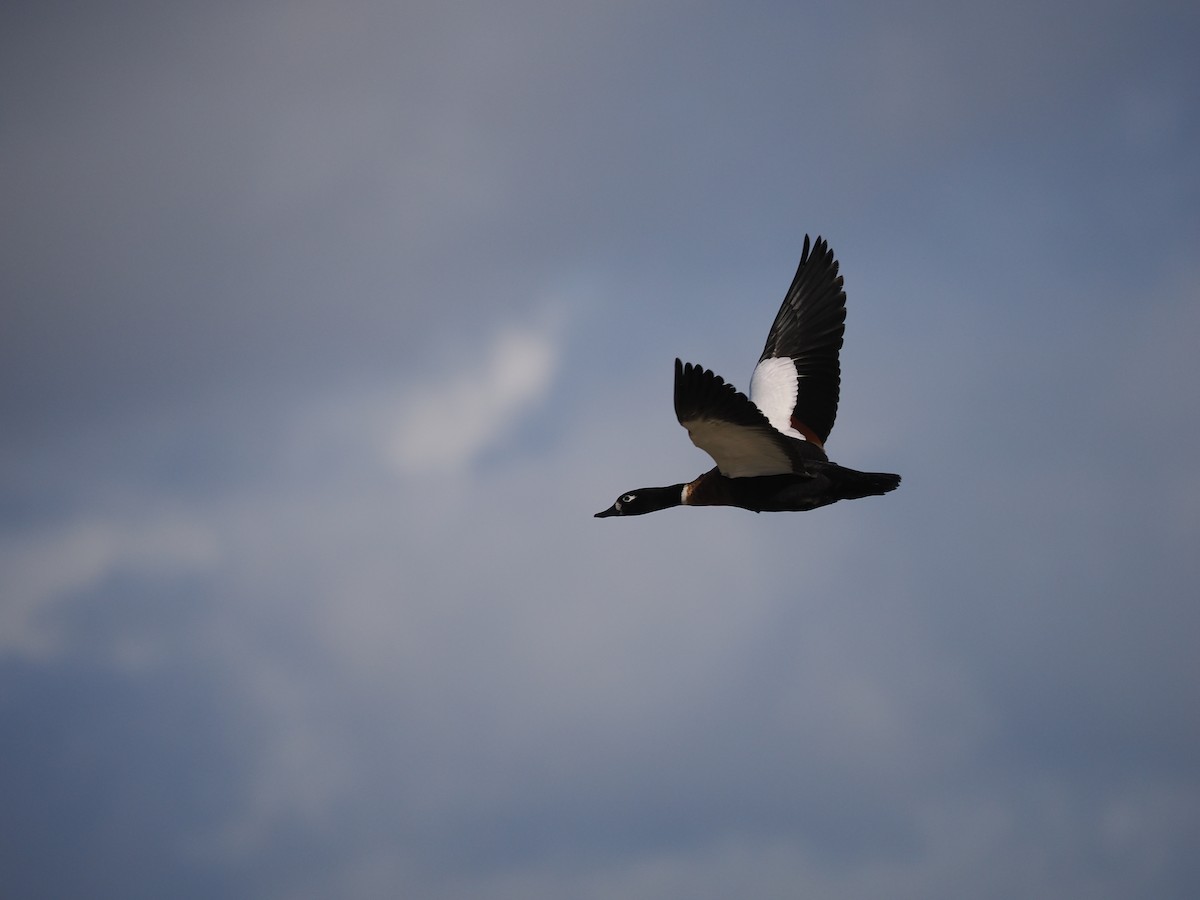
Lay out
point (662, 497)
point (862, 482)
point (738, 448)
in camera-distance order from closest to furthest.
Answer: point (738, 448)
point (862, 482)
point (662, 497)

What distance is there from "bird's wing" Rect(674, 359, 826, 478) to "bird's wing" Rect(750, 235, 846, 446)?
9.83 ft

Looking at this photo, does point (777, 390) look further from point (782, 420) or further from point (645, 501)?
point (645, 501)

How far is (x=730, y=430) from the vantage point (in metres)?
18.8

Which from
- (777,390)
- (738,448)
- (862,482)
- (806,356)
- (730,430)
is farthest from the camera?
(806,356)

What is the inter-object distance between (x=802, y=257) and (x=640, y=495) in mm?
6286

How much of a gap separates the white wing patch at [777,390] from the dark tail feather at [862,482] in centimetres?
327

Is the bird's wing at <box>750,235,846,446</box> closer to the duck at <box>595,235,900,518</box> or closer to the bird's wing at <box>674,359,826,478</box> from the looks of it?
the duck at <box>595,235,900,518</box>

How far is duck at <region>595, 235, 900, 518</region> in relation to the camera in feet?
60.2

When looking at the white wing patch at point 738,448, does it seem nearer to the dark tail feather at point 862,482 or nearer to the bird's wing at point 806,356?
the dark tail feather at point 862,482

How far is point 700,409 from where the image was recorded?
1839cm

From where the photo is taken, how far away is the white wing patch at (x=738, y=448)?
61.6ft

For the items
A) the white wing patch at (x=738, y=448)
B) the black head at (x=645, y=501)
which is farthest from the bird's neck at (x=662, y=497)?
the white wing patch at (x=738, y=448)

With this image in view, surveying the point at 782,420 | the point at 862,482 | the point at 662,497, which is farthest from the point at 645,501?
the point at 862,482

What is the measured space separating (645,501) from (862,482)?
478 centimetres
